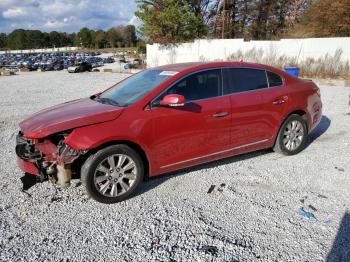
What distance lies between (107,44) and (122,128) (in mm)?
137538

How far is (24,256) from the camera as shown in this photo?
284 cm

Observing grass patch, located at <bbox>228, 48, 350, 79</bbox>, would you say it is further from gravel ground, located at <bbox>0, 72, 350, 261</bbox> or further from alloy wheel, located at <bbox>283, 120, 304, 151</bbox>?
gravel ground, located at <bbox>0, 72, 350, 261</bbox>

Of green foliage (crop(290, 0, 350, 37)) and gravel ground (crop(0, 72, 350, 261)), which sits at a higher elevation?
green foliage (crop(290, 0, 350, 37))

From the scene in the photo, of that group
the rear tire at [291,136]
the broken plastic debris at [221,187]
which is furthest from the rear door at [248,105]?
the broken plastic debris at [221,187]

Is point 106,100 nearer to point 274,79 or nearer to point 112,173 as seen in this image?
point 112,173

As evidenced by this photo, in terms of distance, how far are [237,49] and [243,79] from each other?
18.3 m

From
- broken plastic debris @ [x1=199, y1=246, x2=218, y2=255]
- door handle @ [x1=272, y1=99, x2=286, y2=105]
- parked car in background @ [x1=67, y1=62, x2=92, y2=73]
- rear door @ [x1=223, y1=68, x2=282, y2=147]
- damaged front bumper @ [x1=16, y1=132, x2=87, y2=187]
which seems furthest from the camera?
parked car in background @ [x1=67, y1=62, x2=92, y2=73]

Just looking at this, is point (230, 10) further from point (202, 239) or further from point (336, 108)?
point (202, 239)

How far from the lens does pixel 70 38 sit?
517 feet

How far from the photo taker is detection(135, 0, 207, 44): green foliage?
26.4 m

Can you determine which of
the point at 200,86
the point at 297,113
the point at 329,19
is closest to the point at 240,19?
the point at 329,19

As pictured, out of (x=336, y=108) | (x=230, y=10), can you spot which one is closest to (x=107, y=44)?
(x=230, y=10)

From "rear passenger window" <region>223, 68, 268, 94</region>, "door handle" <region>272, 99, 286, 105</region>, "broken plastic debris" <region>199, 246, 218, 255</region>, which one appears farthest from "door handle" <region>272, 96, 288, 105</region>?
"broken plastic debris" <region>199, 246, 218, 255</region>

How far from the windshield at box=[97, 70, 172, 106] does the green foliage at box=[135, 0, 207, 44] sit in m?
22.6
